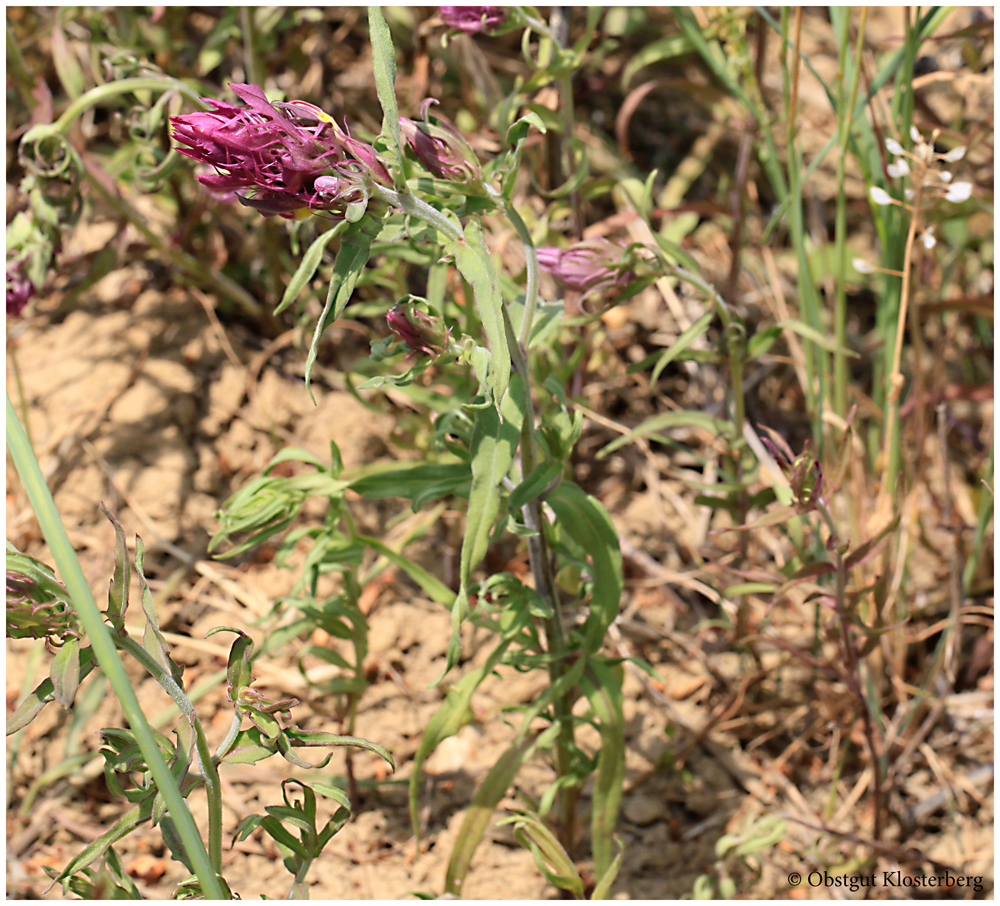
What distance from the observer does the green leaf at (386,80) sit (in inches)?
38.5

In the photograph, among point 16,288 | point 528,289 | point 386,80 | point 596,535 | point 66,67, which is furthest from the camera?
point 66,67

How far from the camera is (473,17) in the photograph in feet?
4.80

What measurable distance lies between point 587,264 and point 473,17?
47cm

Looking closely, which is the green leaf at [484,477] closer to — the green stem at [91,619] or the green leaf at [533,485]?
the green leaf at [533,485]

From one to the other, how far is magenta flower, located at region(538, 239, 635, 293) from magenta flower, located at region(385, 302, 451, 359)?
0.35 metres

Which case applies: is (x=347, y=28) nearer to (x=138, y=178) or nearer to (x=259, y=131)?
(x=138, y=178)

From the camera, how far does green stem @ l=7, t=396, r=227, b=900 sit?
2.86ft

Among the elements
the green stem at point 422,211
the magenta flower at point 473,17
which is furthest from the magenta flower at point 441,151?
the magenta flower at point 473,17

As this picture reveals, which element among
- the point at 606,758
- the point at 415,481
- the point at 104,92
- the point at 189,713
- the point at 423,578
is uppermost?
the point at 104,92

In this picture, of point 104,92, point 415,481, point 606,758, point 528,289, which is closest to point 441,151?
point 528,289

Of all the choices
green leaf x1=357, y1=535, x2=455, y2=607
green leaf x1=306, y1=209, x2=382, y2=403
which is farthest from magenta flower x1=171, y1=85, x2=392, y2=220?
green leaf x1=357, y1=535, x2=455, y2=607

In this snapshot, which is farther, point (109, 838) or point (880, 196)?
point (880, 196)

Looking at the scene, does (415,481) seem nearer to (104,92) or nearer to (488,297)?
(488,297)

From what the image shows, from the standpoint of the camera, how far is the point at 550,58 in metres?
1.72
